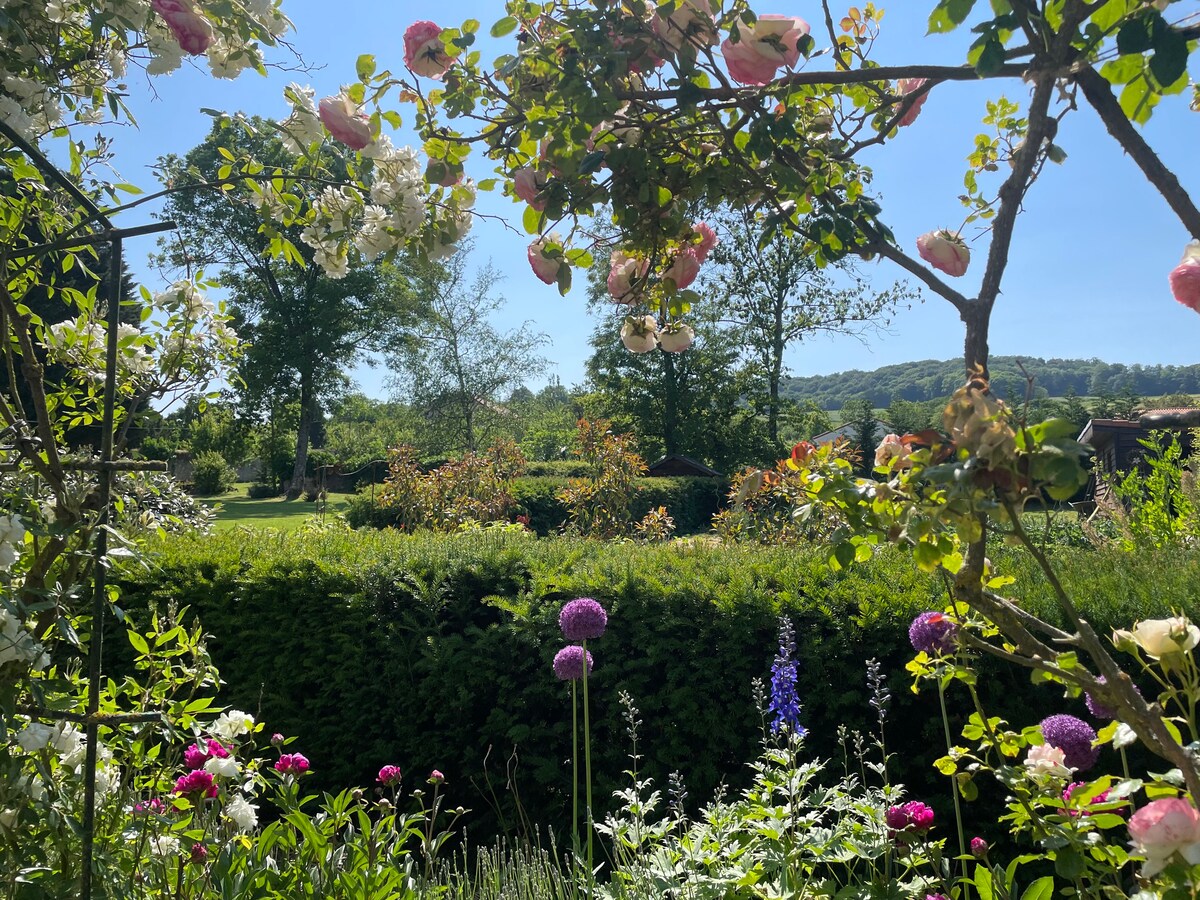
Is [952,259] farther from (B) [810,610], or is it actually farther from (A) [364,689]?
(A) [364,689]

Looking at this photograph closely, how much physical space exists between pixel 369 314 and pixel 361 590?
81.0ft

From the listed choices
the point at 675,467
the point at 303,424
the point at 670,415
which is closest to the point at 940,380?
the point at 670,415

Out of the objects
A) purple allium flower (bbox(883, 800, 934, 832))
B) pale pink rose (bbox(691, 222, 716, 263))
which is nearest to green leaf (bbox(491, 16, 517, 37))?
pale pink rose (bbox(691, 222, 716, 263))

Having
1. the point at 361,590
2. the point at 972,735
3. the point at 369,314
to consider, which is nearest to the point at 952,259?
the point at 972,735

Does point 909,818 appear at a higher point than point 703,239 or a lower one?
lower

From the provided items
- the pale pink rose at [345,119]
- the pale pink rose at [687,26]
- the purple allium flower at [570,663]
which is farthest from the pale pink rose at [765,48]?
the purple allium flower at [570,663]

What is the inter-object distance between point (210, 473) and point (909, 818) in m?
27.4

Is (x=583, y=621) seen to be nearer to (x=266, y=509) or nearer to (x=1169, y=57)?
(x=1169, y=57)

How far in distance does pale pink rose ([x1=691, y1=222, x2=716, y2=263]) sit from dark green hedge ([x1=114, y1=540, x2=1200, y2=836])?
1.75 meters

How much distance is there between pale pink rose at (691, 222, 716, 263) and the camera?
1.71m

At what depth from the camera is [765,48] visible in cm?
131

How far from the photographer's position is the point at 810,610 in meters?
3.08

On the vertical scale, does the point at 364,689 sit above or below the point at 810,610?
below

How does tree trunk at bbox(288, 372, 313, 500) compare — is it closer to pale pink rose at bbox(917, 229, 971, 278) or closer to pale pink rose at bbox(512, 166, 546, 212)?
pale pink rose at bbox(512, 166, 546, 212)
